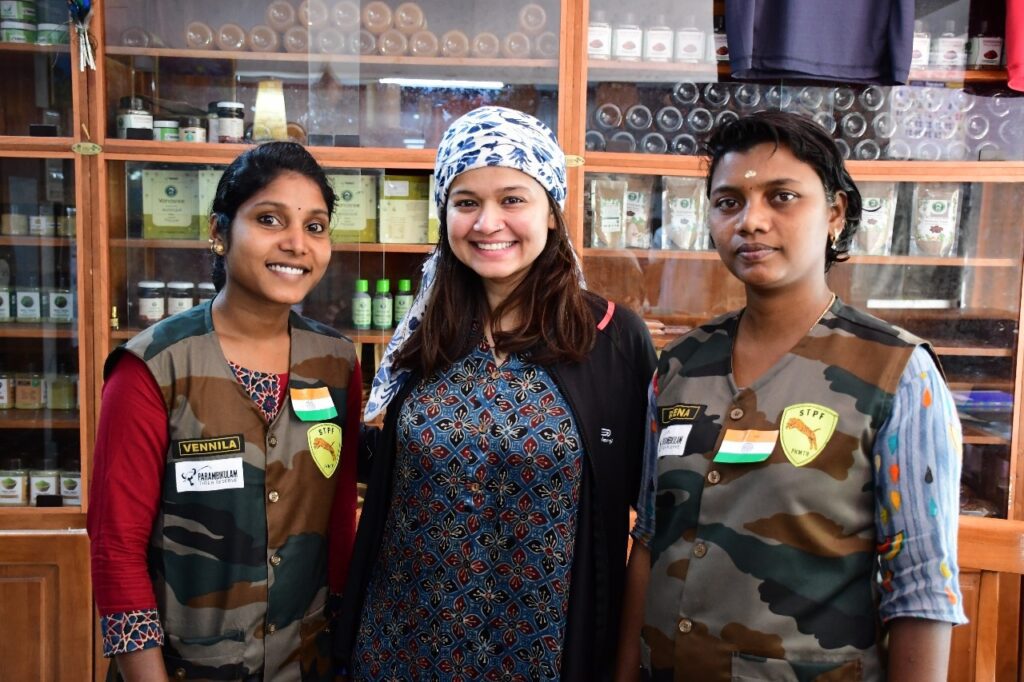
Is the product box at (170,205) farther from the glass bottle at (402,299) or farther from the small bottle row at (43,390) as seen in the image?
the glass bottle at (402,299)

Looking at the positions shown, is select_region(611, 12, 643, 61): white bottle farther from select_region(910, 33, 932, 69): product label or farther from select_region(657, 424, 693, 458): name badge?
select_region(657, 424, 693, 458): name badge

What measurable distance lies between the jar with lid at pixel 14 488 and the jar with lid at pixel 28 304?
53 centimetres

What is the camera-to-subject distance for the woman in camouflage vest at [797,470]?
1093mm

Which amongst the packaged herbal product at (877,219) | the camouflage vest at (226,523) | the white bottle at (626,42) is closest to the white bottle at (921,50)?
the packaged herbal product at (877,219)

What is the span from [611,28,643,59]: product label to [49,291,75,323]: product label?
211cm

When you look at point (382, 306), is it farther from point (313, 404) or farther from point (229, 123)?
point (313, 404)

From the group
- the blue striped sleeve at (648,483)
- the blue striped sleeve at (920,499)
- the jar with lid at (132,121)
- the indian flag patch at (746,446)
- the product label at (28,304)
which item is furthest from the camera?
the product label at (28,304)

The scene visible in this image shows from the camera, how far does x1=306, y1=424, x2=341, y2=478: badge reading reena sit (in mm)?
1534

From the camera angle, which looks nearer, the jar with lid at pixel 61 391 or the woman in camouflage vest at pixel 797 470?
the woman in camouflage vest at pixel 797 470

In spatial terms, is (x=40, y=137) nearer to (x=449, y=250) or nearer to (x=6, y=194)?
(x=6, y=194)

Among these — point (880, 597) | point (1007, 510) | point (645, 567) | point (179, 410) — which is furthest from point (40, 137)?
point (1007, 510)

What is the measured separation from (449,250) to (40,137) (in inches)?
74.1

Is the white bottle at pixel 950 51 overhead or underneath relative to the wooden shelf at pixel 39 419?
overhead

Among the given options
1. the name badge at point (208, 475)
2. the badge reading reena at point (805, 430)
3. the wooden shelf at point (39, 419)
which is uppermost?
the badge reading reena at point (805, 430)
